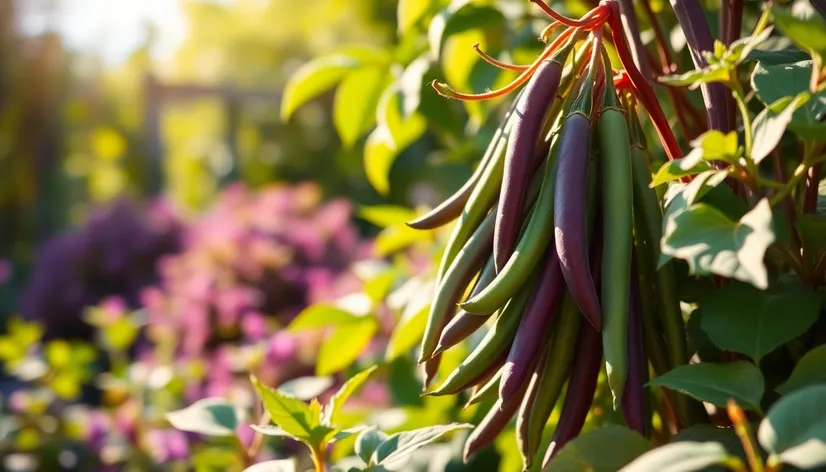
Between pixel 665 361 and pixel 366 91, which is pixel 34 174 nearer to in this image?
pixel 366 91

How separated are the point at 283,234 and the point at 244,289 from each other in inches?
20.9

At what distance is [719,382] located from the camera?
1.86 ft

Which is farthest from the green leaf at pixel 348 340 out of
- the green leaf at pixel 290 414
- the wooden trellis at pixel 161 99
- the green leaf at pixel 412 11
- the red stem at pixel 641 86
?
the wooden trellis at pixel 161 99

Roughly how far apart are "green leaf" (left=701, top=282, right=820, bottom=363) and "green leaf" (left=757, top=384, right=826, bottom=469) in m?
0.15

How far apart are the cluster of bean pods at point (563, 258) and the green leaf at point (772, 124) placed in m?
0.08

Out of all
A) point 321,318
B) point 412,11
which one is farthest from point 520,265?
point 321,318

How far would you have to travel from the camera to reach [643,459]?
45 cm

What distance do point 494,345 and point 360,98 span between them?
→ 0.65 meters

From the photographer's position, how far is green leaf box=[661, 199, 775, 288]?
1.51 feet

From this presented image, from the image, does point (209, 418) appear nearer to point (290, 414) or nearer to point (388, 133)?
point (290, 414)

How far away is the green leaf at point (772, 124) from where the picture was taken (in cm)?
50

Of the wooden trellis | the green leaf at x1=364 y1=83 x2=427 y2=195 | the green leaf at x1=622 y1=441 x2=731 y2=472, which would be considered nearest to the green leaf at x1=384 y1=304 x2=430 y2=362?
the green leaf at x1=364 y1=83 x2=427 y2=195

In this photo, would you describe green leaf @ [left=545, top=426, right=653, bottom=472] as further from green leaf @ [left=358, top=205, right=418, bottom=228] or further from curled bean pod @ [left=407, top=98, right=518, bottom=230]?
green leaf @ [left=358, top=205, right=418, bottom=228]

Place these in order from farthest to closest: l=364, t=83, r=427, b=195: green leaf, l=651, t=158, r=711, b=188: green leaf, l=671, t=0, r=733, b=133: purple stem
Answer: l=364, t=83, r=427, b=195: green leaf, l=671, t=0, r=733, b=133: purple stem, l=651, t=158, r=711, b=188: green leaf
